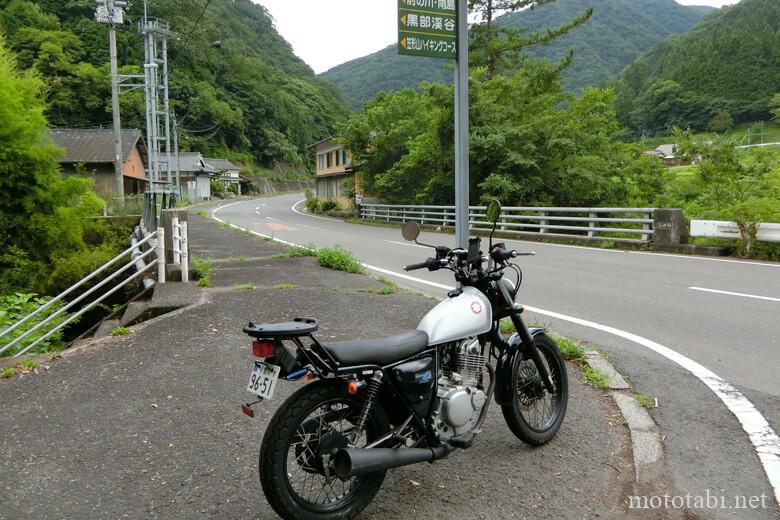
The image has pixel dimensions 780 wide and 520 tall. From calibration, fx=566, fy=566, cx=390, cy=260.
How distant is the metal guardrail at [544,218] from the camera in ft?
47.8

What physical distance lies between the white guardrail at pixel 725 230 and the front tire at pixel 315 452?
36.8ft

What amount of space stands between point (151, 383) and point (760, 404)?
450cm

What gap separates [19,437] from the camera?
11.8 feet

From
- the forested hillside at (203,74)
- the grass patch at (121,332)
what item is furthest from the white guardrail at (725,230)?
the forested hillside at (203,74)

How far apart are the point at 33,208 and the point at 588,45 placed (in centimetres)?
7476

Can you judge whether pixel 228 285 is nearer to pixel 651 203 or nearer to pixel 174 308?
pixel 174 308

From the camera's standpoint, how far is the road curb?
3.18 meters

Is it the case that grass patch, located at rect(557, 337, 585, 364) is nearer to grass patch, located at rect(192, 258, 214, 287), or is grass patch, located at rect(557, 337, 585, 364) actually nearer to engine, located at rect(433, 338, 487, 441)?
engine, located at rect(433, 338, 487, 441)

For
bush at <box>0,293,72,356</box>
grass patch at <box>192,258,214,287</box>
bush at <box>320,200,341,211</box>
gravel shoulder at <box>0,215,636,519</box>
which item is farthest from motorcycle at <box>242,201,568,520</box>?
bush at <box>320,200,341,211</box>

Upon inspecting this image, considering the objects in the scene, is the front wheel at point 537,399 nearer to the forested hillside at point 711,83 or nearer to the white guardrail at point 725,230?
the white guardrail at point 725,230

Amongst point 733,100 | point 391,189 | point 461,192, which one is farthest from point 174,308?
point 733,100

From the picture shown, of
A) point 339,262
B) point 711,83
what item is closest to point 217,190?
point 711,83

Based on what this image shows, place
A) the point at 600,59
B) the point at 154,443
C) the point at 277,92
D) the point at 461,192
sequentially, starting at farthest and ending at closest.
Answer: the point at 277,92 → the point at 600,59 → the point at 461,192 → the point at 154,443

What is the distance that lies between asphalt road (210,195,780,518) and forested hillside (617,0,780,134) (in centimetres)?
5699
